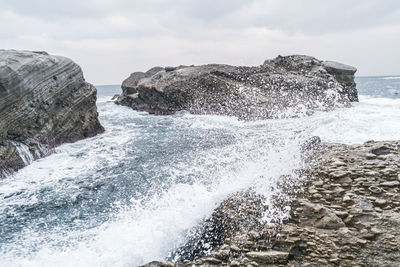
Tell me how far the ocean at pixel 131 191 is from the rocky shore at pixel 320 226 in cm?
42

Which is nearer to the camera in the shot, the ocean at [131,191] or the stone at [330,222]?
the stone at [330,222]

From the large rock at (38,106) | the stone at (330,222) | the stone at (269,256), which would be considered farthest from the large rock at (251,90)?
the stone at (269,256)

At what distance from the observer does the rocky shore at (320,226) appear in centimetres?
408

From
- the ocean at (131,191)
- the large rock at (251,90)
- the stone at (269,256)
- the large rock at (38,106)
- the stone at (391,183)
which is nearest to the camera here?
the stone at (269,256)

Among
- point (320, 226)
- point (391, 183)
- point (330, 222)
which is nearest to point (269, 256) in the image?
point (320, 226)

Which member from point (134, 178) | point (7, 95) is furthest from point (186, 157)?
point (7, 95)

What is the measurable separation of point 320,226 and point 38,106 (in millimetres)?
13592

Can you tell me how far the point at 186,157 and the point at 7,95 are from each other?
820 centimetres

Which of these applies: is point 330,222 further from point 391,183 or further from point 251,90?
point 251,90

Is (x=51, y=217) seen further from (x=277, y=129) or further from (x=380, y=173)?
(x=277, y=129)

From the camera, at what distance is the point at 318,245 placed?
Answer: 14.0ft

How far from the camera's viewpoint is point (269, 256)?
162 inches

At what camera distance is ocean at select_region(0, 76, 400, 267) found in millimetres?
5039

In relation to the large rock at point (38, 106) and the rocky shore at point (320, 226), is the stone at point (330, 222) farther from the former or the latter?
the large rock at point (38, 106)
